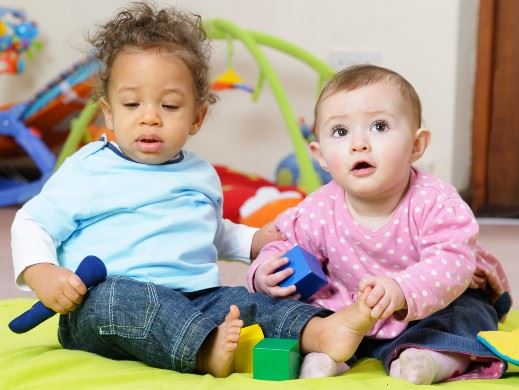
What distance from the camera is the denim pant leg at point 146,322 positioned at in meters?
1.03

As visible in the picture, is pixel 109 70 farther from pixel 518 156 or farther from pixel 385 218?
pixel 518 156

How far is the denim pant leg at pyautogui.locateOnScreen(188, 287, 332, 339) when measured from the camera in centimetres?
109

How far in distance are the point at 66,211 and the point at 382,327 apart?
0.41m

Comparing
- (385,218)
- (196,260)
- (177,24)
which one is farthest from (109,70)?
(385,218)

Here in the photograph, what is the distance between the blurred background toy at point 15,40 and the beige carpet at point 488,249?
48 centimetres

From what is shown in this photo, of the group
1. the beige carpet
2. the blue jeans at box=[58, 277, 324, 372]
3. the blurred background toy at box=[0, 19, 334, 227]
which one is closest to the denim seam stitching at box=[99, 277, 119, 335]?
the blue jeans at box=[58, 277, 324, 372]

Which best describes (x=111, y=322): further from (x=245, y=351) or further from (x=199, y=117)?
(x=199, y=117)

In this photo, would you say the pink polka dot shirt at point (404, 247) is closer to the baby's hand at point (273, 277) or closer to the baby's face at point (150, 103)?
the baby's hand at point (273, 277)

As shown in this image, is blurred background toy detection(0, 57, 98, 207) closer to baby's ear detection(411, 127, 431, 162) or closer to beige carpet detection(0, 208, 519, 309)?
beige carpet detection(0, 208, 519, 309)

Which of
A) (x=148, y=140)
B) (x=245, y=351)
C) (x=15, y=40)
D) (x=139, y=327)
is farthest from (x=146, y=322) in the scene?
(x=15, y=40)

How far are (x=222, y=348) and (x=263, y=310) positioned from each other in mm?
124

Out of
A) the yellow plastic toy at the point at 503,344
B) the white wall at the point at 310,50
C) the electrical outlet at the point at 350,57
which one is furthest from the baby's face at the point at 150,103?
the electrical outlet at the point at 350,57

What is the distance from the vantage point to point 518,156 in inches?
108

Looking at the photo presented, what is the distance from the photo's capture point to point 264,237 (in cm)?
128
